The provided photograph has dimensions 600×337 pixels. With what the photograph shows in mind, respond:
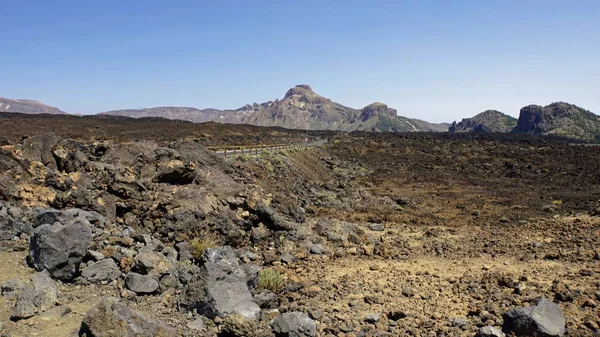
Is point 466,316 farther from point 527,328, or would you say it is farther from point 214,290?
point 214,290

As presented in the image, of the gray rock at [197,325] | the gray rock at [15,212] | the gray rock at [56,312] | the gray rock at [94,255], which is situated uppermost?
the gray rock at [15,212]

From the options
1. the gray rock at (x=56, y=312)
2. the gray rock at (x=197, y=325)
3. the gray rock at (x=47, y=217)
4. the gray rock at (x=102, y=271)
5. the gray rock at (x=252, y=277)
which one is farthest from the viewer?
the gray rock at (x=47, y=217)

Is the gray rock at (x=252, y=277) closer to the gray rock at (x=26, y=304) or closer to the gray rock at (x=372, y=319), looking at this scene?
the gray rock at (x=372, y=319)

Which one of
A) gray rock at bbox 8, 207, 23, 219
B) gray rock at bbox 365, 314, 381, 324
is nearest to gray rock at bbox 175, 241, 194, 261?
gray rock at bbox 8, 207, 23, 219

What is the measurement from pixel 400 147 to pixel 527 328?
196 ft

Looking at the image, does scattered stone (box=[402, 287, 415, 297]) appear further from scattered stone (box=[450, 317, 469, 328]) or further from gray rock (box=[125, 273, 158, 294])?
gray rock (box=[125, 273, 158, 294])

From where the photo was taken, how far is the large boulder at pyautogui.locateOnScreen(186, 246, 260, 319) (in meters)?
6.79

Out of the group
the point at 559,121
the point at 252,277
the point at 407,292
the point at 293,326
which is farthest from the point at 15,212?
the point at 559,121

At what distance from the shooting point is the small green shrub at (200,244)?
9883 mm

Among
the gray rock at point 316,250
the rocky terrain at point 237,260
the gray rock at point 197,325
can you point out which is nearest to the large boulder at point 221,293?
the rocky terrain at point 237,260

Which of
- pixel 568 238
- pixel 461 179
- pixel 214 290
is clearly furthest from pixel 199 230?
pixel 461 179

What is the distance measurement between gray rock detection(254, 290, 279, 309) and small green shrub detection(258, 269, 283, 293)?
Answer: 1.44ft

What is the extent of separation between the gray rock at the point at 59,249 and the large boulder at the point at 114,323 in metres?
2.04

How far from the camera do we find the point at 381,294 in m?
9.13
